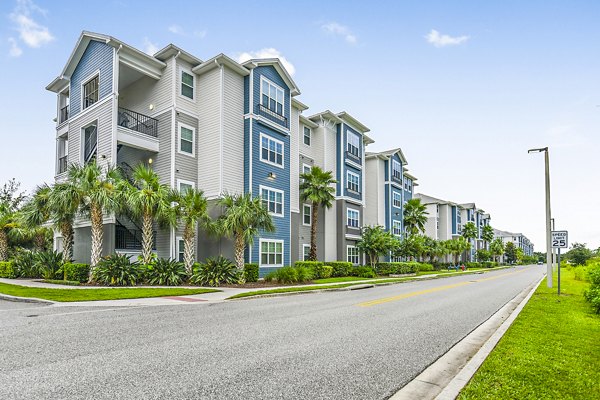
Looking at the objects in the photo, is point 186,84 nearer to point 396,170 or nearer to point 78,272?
point 78,272

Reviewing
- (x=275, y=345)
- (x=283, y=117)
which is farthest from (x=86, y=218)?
(x=275, y=345)

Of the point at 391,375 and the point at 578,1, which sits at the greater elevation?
the point at 578,1

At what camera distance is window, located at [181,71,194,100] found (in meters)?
26.0

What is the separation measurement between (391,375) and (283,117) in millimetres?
25855

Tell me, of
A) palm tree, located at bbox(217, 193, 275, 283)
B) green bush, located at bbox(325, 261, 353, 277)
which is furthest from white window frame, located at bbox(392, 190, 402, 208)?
palm tree, located at bbox(217, 193, 275, 283)

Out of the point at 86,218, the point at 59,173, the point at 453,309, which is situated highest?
the point at 59,173

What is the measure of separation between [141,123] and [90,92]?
4.47 meters

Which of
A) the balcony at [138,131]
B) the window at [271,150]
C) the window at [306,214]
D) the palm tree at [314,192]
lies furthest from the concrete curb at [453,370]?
the window at [306,214]

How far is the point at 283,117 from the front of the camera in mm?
30281

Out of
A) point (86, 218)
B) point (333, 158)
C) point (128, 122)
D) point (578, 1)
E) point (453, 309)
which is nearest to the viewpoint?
point (578, 1)

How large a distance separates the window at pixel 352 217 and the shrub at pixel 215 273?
19.0m

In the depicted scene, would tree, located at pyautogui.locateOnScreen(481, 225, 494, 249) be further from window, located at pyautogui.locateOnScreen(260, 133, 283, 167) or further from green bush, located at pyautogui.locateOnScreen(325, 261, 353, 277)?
window, located at pyautogui.locateOnScreen(260, 133, 283, 167)

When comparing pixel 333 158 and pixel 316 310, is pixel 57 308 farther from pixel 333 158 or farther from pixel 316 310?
pixel 333 158

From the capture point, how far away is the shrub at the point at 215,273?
21.4 m
